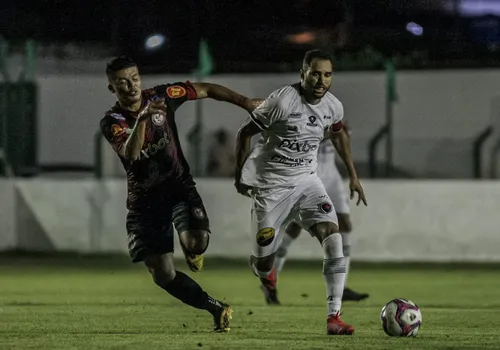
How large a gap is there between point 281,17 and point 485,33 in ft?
13.4

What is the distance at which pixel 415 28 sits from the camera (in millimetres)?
23734

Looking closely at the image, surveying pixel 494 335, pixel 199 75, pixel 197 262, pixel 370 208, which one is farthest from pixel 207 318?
pixel 199 75

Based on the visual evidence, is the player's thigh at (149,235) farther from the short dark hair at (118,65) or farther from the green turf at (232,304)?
the short dark hair at (118,65)

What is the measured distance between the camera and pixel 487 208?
19203mm

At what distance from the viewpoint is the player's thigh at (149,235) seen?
368 inches

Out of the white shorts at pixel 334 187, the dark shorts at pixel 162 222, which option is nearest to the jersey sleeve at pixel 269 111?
the dark shorts at pixel 162 222

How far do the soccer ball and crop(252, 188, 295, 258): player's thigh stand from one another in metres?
1.40

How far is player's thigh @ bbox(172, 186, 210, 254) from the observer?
9.29m

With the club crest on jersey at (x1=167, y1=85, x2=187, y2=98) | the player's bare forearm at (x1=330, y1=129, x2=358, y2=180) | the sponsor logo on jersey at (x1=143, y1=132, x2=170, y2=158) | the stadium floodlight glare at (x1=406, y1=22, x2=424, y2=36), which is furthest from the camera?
the stadium floodlight glare at (x1=406, y1=22, x2=424, y2=36)

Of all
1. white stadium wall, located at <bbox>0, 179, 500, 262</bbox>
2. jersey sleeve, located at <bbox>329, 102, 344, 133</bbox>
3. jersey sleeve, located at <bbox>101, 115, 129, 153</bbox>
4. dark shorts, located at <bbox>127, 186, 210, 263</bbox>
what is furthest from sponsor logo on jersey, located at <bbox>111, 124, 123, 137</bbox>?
white stadium wall, located at <bbox>0, 179, 500, 262</bbox>

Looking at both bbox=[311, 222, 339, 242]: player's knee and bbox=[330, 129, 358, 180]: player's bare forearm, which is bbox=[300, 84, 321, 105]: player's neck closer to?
bbox=[330, 129, 358, 180]: player's bare forearm

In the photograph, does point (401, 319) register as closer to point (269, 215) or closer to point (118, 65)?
point (269, 215)

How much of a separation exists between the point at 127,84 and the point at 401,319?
2665 mm

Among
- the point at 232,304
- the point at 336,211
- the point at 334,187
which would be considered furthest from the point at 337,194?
the point at 232,304
